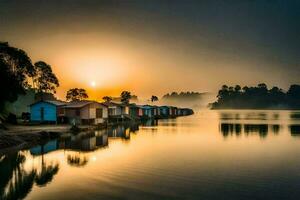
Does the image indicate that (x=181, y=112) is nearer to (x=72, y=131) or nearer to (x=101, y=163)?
(x=72, y=131)

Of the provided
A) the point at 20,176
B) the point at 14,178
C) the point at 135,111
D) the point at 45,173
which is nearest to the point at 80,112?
the point at 45,173

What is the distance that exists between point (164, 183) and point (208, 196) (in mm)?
4063

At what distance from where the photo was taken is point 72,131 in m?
58.0

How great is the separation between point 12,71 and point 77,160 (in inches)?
2139

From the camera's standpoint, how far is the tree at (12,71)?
2257 inches

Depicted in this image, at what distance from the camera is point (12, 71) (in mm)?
78312

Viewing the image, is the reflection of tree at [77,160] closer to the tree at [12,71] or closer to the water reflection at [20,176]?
the water reflection at [20,176]

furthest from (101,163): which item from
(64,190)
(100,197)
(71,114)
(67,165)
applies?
(71,114)

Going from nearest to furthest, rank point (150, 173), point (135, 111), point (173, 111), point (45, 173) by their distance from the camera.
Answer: point (150, 173) → point (45, 173) → point (135, 111) → point (173, 111)

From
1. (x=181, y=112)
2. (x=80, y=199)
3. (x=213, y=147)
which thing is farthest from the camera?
(x=181, y=112)

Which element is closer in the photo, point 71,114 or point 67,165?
point 67,165

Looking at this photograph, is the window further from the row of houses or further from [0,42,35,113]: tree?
[0,42,35,113]: tree

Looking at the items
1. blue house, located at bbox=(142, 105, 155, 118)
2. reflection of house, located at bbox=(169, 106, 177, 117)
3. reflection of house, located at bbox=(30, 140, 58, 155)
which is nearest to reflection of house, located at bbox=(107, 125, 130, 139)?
reflection of house, located at bbox=(30, 140, 58, 155)

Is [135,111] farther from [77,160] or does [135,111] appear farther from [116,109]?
[77,160]
